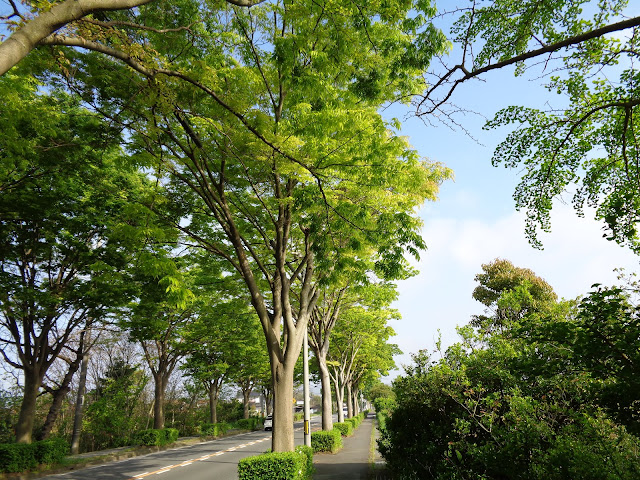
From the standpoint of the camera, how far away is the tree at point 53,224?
9672 millimetres

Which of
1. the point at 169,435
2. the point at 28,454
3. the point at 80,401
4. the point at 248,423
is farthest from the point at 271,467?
the point at 248,423

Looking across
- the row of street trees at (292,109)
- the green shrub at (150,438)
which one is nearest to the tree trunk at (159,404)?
the green shrub at (150,438)

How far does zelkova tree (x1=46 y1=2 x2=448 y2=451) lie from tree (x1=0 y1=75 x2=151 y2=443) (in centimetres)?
210

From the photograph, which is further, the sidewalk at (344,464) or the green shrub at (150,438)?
the green shrub at (150,438)

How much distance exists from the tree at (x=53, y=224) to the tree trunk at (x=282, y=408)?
188 inches

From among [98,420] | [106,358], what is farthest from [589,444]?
[106,358]

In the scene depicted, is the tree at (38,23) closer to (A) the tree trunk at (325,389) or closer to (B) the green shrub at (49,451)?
(B) the green shrub at (49,451)

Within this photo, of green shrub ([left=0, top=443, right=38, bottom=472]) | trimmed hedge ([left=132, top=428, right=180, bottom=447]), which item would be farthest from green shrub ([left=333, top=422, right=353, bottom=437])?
green shrub ([left=0, top=443, right=38, bottom=472])

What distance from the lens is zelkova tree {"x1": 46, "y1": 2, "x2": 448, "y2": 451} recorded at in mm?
6574

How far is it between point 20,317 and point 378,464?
14.0 metres

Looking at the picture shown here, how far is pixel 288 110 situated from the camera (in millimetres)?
8625

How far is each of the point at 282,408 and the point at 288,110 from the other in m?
7.00

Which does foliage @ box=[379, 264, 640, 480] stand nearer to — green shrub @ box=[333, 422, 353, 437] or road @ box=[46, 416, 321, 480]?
road @ box=[46, 416, 321, 480]

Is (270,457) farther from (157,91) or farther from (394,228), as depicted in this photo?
(157,91)
